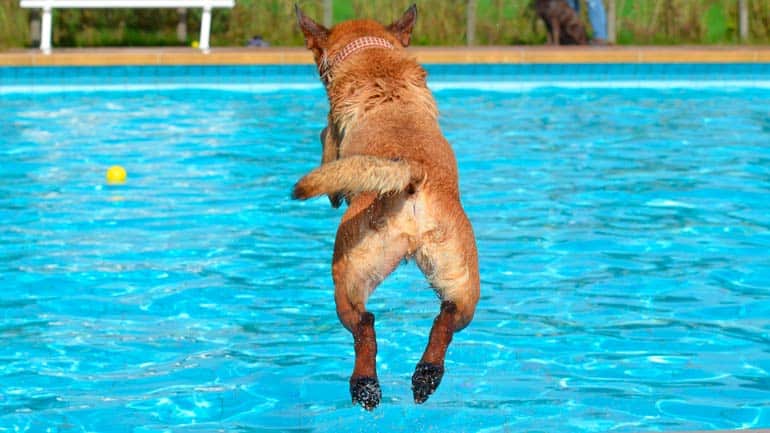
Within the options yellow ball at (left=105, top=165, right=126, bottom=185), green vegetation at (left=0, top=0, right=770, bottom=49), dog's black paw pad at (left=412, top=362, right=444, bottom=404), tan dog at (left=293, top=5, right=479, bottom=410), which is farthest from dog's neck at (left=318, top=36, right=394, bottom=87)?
green vegetation at (left=0, top=0, right=770, bottom=49)

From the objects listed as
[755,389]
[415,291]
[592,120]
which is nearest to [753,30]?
[592,120]

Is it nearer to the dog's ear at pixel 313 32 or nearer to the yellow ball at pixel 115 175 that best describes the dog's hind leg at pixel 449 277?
the dog's ear at pixel 313 32

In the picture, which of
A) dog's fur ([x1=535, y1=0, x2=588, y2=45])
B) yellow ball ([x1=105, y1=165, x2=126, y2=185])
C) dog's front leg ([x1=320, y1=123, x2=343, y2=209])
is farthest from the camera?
dog's fur ([x1=535, y1=0, x2=588, y2=45])

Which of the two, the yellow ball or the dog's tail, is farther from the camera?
the yellow ball

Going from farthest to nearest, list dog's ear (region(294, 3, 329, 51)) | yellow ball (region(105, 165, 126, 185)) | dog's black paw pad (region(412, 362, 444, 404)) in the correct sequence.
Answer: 1. yellow ball (region(105, 165, 126, 185))
2. dog's ear (region(294, 3, 329, 51))
3. dog's black paw pad (region(412, 362, 444, 404))

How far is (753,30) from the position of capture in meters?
17.7

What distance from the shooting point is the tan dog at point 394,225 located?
3836 millimetres

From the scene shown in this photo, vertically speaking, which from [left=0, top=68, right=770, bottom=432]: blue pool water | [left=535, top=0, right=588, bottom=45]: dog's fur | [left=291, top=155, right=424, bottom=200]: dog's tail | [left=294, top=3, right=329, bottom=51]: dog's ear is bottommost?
[left=0, top=68, right=770, bottom=432]: blue pool water

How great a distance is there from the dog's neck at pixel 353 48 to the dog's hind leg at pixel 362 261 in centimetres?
83

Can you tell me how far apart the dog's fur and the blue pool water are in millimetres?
4339

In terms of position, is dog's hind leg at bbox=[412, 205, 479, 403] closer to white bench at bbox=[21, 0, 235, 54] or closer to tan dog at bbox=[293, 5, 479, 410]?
tan dog at bbox=[293, 5, 479, 410]

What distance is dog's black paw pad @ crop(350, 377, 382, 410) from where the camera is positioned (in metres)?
3.91

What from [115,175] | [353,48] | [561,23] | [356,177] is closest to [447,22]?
[561,23]

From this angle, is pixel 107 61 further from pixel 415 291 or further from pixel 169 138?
pixel 415 291
